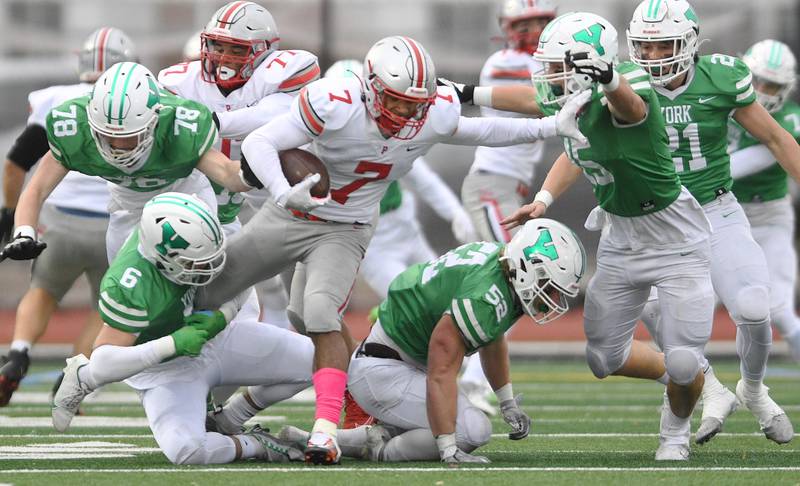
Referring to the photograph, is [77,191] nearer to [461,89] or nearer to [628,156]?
[461,89]

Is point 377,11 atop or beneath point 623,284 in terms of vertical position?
beneath

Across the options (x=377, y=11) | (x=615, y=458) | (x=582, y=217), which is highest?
(x=615, y=458)

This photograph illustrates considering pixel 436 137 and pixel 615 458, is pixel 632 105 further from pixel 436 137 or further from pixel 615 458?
pixel 615 458

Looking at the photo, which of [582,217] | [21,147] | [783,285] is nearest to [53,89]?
[21,147]

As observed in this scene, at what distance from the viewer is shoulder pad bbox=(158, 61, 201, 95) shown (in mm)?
6672

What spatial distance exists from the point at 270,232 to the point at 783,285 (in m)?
3.31

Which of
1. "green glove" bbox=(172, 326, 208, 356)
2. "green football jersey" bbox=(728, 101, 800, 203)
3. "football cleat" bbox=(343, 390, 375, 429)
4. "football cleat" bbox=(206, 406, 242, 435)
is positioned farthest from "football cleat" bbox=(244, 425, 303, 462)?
"green football jersey" bbox=(728, 101, 800, 203)

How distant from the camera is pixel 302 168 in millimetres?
5445

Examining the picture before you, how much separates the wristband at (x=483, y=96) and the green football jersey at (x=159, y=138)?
1043mm

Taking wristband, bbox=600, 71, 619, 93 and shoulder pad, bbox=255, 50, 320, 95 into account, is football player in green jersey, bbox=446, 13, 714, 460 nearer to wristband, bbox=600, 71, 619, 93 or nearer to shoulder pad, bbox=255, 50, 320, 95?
wristband, bbox=600, 71, 619, 93

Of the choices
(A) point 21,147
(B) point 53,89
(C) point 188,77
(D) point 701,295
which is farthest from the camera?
(B) point 53,89

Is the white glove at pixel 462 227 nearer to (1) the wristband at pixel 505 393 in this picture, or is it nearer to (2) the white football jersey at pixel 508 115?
(2) the white football jersey at pixel 508 115

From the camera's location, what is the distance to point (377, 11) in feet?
44.5

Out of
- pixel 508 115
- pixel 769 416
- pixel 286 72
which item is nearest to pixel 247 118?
pixel 286 72
